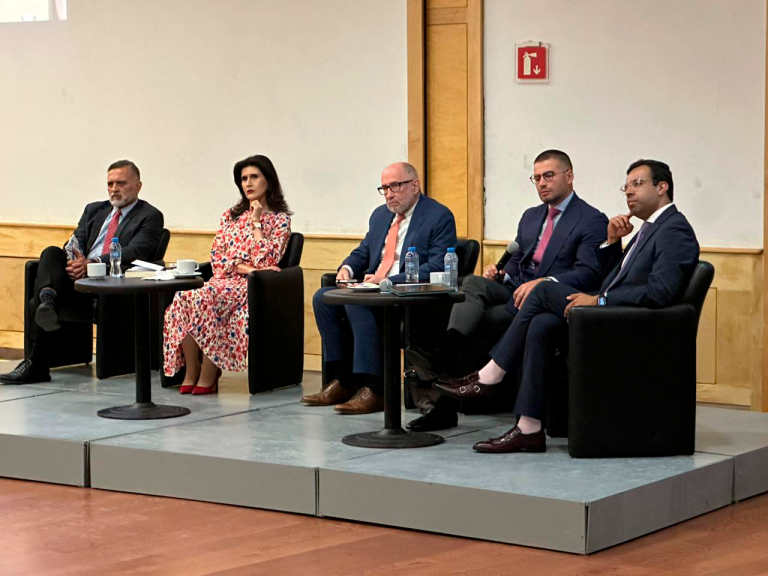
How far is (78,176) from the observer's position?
27.3 feet

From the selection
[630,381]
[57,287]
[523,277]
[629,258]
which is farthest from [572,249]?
[57,287]

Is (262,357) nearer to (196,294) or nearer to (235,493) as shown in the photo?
(196,294)

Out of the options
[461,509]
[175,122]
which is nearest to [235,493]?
[461,509]

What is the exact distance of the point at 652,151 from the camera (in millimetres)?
6469

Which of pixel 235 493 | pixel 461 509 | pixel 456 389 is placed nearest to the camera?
pixel 461 509

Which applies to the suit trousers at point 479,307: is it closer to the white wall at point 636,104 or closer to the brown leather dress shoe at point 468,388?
the brown leather dress shoe at point 468,388

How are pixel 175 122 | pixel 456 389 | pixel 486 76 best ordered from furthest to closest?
pixel 175 122, pixel 486 76, pixel 456 389

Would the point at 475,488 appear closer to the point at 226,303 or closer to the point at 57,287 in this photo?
the point at 226,303

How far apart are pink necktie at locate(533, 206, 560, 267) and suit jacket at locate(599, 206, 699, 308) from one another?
0.64 meters

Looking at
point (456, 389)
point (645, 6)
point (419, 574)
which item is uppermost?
point (645, 6)

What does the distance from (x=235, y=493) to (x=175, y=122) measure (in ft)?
12.2

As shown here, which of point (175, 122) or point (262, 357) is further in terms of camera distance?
point (175, 122)

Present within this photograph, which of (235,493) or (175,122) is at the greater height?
(175,122)

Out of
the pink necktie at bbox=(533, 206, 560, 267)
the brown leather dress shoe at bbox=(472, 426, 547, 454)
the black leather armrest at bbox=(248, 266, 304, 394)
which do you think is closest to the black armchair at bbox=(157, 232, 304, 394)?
the black leather armrest at bbox=(248, 266, 304, 394)
